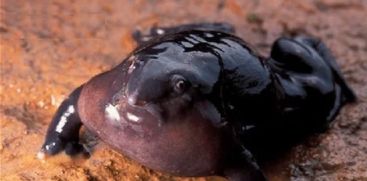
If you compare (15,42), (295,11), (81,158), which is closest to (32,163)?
(81,158)

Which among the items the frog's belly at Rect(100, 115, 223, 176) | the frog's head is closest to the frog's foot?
the frog's head

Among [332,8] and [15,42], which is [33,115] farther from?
[332,8]

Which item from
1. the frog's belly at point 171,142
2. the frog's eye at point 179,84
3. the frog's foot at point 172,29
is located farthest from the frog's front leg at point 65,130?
the frog's foot at point 172,29

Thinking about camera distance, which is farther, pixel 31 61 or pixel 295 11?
pixel 295 11

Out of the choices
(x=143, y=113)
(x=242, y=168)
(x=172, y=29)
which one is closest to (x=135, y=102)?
(x=143, y=113)

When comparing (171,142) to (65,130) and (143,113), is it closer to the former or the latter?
(143,113)

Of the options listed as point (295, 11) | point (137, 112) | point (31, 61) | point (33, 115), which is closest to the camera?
point (137, 112)
